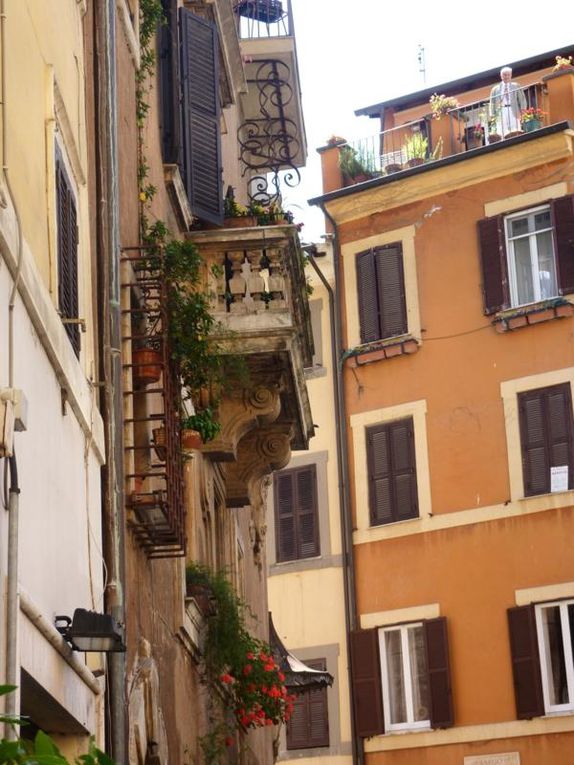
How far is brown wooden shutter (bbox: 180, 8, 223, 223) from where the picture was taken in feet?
54.2

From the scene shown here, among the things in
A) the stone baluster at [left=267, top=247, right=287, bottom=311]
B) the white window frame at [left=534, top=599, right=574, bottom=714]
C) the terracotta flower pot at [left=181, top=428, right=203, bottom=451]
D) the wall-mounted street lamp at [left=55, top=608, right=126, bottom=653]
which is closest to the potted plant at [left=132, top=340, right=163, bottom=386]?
the terracotta flower pot at [left=181, top=428, right=203, bottom=451]

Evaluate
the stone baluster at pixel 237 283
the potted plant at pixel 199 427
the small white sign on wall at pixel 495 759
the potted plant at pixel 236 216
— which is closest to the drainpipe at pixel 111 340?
the potted plant at pixel 199 427

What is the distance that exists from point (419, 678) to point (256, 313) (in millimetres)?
14420

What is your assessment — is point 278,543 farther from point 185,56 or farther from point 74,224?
point 74,224

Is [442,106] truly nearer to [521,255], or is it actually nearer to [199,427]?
[521,255]

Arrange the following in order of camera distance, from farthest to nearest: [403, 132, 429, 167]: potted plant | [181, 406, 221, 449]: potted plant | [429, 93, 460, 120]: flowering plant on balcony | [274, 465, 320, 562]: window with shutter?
1. [429, 93, 460, 120]: flowering plant on balcony
2. [403, 132, 429, 167]: potted plant
3. [274, 465, 320, 562]: window with shutter
4. [181, 406, 221, 449]: potted plant

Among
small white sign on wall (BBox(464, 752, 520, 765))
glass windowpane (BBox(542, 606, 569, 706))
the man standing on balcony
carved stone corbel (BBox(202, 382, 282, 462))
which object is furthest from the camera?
the man standing on balcony

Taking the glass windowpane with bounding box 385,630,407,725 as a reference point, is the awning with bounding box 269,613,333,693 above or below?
below

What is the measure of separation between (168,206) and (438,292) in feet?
50.7

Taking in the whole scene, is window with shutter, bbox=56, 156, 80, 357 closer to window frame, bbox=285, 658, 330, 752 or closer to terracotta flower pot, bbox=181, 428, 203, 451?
terracotta flower pot, bbox=181, 428, 203, 451

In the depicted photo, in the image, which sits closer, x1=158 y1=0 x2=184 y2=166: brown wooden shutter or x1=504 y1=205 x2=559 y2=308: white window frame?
x1=158 y1=0 x2=184 y2=166: brown wooden shutter

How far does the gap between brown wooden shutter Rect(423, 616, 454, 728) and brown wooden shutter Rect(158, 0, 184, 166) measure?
13870 mm

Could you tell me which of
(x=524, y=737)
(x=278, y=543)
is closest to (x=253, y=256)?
(x=524, y=737)

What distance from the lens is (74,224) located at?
33.9 ft
